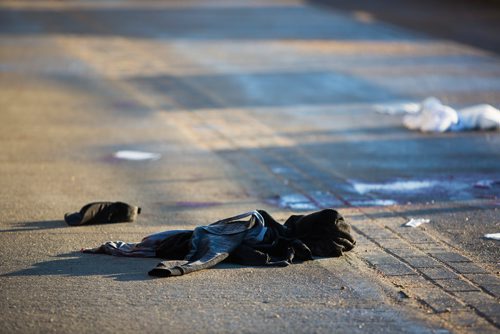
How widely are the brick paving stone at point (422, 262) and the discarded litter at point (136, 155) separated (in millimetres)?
4801

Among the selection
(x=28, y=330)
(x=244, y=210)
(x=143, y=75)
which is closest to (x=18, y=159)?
(x=244, y=210)

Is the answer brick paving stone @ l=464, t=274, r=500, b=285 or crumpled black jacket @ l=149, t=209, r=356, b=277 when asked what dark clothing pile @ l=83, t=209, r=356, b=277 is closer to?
crumpled black jacket @ l=149, t=209, r=356, b=277

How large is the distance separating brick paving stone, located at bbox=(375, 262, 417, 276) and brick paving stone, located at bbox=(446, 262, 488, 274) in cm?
35

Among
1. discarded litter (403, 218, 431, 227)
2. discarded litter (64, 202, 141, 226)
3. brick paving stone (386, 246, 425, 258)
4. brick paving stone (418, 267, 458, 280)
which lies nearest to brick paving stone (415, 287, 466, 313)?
brick paving stone (418, 267, 458, 280)

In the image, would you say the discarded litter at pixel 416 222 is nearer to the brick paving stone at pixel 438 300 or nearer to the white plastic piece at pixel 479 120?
the brick paving stone at pixel 438 300

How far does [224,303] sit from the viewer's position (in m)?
6.46

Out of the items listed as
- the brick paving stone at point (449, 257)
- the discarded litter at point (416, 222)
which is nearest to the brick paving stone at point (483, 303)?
the brick paving stone at point (449, 257)

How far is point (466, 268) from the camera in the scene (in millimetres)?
7352

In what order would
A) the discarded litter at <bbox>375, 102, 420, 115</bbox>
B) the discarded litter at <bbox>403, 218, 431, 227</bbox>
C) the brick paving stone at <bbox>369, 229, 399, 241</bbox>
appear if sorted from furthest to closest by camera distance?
the discarded litter at <bbox>375, 102, 420, 115</bbox> < the discarded litter at <bbox>403, 218, 431, 227</bbox> < the brick paving stone at <bbox>369, 229, 399, 241</bbox>

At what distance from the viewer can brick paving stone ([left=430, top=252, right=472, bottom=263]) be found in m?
7.57

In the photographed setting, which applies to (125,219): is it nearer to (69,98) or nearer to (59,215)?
(59,215)

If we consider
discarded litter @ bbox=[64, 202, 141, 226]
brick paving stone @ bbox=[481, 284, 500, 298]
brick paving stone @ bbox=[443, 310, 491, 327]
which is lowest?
discarded litter @ bbox=[64, 202, 141, 226]

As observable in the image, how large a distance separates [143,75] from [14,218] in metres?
10.7

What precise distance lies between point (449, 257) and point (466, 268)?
32 centimetres
